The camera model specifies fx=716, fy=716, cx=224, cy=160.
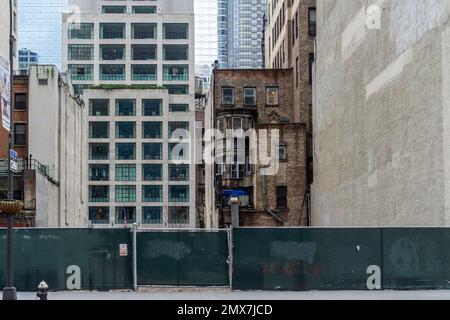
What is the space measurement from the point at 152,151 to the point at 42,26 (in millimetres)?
51816

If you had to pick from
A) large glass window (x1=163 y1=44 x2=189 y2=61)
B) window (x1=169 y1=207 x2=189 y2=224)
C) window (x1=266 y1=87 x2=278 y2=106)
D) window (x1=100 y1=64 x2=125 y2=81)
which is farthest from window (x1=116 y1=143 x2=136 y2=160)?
window (x1=266 y1=87 x2=278 y2=106)

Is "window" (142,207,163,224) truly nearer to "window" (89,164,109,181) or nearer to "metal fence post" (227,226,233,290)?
"window" (89,164,109,181)

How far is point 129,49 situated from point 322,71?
69012mm

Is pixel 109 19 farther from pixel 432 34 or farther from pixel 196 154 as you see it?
pixel 432 34

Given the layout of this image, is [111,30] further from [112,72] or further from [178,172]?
[178,172]

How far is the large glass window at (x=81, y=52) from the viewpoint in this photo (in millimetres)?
119438

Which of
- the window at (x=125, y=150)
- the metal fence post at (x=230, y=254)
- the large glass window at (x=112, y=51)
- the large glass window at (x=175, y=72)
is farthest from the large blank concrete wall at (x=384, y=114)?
the large glass window at (x=112, y=51)

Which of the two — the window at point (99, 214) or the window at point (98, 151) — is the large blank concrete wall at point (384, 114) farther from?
the window at point (98, 151)

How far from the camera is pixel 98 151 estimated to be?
11081 centimetres

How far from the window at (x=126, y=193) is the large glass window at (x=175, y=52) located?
77.1 feet

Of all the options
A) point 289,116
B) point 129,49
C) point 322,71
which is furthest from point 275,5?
point 129,49

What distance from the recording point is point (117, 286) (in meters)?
23.7
